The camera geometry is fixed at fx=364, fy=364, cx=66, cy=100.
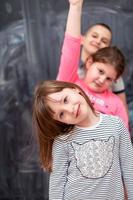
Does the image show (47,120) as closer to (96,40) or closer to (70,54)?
(70,54)

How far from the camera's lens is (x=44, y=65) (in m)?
2.25

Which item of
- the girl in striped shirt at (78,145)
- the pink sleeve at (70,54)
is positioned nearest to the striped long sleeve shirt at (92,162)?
the girl in striped shirt at (78,145)

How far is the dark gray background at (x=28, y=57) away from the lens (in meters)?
2.19

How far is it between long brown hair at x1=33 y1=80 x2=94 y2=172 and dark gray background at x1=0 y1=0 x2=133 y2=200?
2.84ft

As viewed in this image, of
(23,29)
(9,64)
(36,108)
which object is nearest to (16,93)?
(9,64)

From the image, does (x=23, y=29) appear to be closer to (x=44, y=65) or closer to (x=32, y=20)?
(x=32, y=20)

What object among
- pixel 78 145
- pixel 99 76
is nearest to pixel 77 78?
pixel 99 76

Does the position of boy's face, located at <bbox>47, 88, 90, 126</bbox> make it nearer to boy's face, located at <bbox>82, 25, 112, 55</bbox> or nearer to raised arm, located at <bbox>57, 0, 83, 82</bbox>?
raised arm, located at <bbox>57, 0, 83, 82</bbox>

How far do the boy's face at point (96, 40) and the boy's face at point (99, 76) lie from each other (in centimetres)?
11

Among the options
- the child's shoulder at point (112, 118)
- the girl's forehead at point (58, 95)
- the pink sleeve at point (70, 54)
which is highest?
the pink sleeve at point (70, 54)

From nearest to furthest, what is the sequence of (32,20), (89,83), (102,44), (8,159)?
(89,83) < (102,44) < (32,20) < (8,159)

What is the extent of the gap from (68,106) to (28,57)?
988 mm

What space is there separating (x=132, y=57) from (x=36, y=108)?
1.04 meters

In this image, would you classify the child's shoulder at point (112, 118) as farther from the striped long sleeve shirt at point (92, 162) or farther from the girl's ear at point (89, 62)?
the girl's ear at point (89, 62)
